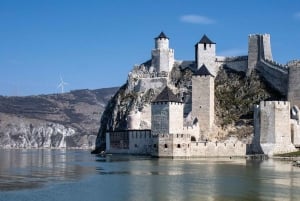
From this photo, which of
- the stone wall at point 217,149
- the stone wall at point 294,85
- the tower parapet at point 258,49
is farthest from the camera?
the tower parapet at point 258,49

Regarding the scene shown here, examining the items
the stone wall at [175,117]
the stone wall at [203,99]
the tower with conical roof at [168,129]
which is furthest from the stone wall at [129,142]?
the stone wall at [203,99]

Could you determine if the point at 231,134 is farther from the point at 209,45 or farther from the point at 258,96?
the point at 209,45

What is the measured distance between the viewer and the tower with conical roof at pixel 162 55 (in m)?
67.6

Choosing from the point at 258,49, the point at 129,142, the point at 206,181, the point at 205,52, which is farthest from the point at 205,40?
the point at 206,181

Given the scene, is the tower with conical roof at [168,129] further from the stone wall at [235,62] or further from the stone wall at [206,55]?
the stone wall at [235,62]

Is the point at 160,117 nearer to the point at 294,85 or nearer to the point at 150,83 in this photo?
the point at 294,85

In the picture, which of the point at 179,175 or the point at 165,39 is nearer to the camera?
the point at 179,175

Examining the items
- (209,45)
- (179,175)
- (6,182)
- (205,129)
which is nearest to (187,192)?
(179,175)

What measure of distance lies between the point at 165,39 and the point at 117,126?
10528 millimetres

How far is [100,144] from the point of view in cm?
7325

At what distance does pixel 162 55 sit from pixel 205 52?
4.69 metres

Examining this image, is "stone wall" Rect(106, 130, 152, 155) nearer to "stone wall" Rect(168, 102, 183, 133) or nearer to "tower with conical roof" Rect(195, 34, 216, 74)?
"stone wall" Rect(168, 102, 183, 133)

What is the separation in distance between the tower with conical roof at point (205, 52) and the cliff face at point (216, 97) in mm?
1566

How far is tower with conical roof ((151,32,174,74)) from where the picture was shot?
2662 inches
